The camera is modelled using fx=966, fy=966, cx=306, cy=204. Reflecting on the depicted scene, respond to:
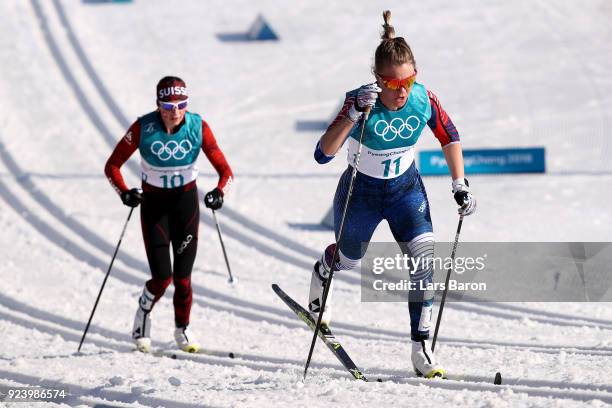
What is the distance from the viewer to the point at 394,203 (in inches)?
240

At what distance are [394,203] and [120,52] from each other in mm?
14081

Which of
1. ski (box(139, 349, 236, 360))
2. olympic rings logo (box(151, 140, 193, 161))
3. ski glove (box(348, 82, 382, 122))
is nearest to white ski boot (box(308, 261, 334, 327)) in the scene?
ski (box(139, 349, 236, 360))

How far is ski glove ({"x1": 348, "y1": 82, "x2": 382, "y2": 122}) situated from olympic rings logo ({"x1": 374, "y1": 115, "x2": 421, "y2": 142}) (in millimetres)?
233

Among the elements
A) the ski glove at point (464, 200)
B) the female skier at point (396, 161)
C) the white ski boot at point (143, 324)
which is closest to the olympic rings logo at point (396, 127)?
the female skier at point (396, 161)

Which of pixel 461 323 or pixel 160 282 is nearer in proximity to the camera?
pixel 160 282

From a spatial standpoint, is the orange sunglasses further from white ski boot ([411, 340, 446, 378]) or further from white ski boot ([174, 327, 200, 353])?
white ski boot ([174, 327, 200, 353])

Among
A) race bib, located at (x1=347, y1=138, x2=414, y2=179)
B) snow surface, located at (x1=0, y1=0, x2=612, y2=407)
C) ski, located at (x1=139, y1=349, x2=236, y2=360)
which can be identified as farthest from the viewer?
ski, located at (x1=139, y1=349, x2=236, y2=360)

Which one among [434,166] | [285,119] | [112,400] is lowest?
[112,400]

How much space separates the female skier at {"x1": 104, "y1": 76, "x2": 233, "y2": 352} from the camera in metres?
7.06

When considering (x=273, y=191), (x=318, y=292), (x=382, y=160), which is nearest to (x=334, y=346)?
(x=318, y=292)

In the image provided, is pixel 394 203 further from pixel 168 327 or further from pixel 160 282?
pixel 168 327

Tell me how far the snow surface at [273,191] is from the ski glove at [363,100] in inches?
62.7

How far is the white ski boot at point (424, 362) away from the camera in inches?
238

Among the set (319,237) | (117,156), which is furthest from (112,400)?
(319,237)
